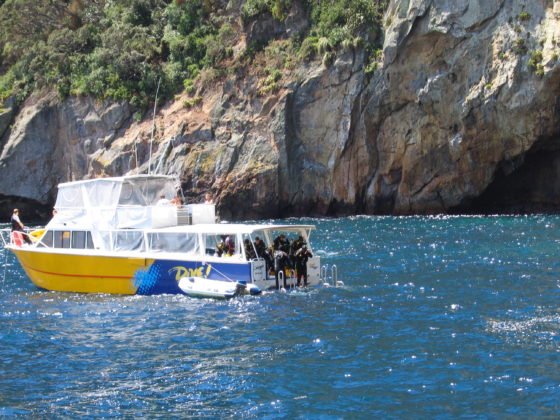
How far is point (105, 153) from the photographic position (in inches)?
2292

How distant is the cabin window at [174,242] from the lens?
889 inches

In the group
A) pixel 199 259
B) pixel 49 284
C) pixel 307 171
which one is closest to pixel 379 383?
pixel 199 259

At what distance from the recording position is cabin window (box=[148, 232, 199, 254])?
22.6m

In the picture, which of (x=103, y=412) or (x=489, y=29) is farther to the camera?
(x=489, y=29)

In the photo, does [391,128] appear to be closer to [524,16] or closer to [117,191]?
[524,16]

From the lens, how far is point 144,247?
2322cm

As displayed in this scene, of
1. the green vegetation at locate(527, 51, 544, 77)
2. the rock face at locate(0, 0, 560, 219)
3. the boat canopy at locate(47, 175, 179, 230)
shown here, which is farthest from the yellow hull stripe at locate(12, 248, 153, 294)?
the green vegetation at locate(527, 51, 544, 77)

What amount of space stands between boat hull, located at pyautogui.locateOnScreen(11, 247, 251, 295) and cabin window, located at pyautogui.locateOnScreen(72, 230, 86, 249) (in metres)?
0.50

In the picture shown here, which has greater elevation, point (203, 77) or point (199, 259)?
point (203, 77)

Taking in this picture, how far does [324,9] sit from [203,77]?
11012 mm

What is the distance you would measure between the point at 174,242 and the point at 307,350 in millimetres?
9232

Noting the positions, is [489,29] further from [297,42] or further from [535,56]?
[297,42]

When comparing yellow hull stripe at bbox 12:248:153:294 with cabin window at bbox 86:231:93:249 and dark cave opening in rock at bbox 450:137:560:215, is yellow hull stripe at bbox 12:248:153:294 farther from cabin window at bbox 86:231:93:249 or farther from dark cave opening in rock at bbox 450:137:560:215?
dark cave opening in rock at bbox 450:137:560:215

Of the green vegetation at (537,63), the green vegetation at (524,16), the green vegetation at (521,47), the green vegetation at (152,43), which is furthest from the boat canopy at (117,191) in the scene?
the green vegetation at (524,16)
